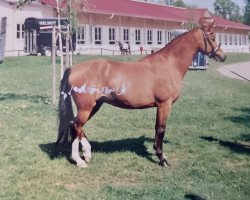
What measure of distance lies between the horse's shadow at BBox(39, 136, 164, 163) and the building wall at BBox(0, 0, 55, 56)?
24.8 metres

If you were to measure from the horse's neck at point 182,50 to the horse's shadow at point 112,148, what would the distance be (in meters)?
1.84

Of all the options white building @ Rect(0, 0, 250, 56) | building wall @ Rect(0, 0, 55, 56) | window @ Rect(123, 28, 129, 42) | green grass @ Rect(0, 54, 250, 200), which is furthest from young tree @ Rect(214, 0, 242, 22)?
green grass @ Rect(0, 54, 250, 200)

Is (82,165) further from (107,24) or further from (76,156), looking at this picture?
(107,24)

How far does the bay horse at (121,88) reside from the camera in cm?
727

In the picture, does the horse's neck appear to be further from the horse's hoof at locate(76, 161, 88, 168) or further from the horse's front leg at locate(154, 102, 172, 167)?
the horse's hoof at locate(76, 161, 88, 168)

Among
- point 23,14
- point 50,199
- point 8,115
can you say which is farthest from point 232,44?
point 50,199

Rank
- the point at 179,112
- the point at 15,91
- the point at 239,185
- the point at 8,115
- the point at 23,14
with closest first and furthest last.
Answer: the point at 239,185
the point at 8,115
the point at 179,112
the point at 15,91
the point at 23,14

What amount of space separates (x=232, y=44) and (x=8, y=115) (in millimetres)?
59157

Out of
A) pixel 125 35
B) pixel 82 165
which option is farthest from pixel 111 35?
pixel 82 165

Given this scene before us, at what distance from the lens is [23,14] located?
1324 inches

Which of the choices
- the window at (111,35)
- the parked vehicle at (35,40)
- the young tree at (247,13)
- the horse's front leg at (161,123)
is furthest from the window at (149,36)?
the young tree at (247,13)

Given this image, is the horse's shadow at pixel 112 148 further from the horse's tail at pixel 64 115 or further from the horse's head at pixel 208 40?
the horse's head at pixel 208 40

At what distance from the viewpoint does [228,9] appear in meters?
116

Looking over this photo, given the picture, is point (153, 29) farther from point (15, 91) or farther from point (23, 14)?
point (15, 91)
